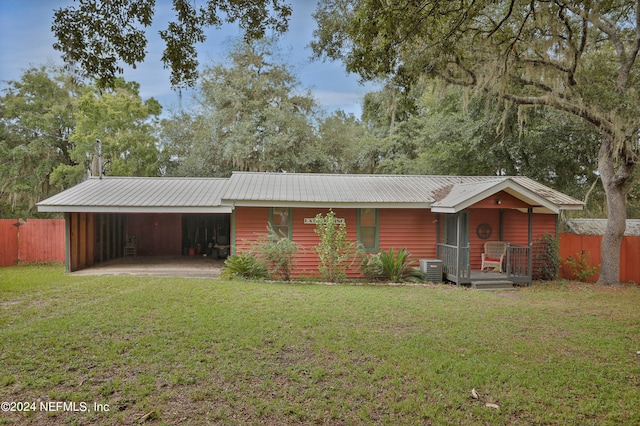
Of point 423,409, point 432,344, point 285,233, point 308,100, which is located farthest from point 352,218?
point 308,100

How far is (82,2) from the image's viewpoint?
160 inches

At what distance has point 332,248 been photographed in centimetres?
999

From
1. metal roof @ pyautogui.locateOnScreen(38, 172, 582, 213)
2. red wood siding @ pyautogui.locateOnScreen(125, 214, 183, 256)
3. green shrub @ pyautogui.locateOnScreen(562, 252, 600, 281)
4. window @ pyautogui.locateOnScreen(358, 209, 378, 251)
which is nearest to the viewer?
metal roof @ pyautogui.locateOnScreen(38, 172, 582, 213)

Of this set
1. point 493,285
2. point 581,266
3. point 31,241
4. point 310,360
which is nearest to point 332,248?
point 493,285

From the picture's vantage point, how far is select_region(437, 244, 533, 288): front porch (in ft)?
31.6

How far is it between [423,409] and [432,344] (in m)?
1.72

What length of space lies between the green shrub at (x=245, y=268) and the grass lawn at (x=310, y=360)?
7.53 ft

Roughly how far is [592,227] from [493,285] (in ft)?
23.3

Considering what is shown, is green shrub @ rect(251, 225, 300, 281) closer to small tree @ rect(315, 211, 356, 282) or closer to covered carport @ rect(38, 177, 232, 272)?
small tree @ rect(315, 211, 356, 282)

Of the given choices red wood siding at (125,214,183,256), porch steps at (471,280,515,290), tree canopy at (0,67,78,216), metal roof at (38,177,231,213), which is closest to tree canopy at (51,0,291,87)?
metal roof at (38,177,231,213)

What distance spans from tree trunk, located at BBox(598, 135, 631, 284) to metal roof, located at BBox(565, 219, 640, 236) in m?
3.27

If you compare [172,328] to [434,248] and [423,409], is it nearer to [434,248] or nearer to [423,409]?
[423,409]

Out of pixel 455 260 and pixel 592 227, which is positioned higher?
pixel 592 227

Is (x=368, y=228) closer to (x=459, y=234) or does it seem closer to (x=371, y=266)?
(x=371, y=266)
